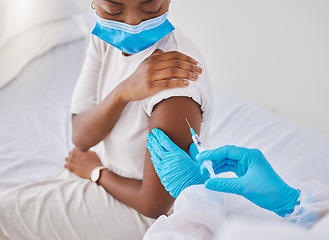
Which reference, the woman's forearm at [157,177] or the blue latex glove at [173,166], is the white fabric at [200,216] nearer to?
the blue latex glove at [173,166]

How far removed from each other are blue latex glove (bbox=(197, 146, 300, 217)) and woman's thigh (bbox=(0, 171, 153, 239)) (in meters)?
0.41

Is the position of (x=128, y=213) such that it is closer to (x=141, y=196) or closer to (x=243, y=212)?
(x=141, y=196)

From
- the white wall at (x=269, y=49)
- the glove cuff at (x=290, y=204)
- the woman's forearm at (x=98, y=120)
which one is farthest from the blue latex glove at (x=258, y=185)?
the white wall at (x=269, y=49)

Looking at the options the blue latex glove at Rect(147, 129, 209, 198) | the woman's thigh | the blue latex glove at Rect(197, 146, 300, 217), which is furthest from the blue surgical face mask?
the woman's thigh

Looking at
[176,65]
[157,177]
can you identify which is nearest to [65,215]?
[157,177]

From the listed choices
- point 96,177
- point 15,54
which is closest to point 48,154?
point 96,177

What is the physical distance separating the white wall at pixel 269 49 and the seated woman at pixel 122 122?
0.84 meters

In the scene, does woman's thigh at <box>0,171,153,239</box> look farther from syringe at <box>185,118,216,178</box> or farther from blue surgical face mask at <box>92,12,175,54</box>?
blue surgical face mask at <box>92,12,175,54</box>

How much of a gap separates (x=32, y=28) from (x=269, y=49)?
1389mm

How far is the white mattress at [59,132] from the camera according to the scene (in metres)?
1.45

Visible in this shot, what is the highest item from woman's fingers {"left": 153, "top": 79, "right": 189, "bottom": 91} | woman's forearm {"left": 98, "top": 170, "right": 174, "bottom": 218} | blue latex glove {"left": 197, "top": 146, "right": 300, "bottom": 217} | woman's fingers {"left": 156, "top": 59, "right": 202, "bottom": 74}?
woman's fingers {"left": 156, "top": 59, "right": 202, "bottom": 74}

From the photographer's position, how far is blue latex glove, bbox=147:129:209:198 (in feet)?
2.92

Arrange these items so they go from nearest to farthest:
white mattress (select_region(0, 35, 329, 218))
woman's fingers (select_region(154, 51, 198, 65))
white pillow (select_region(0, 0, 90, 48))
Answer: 1. woman's fingers (select_region(154, 51, 198, 65))
2. white mattress (select_region(0, 35, 329, 218))
3. white pillow (select_region(0, 0, 90, 48))

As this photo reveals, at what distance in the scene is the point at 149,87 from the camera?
0.95 meters
